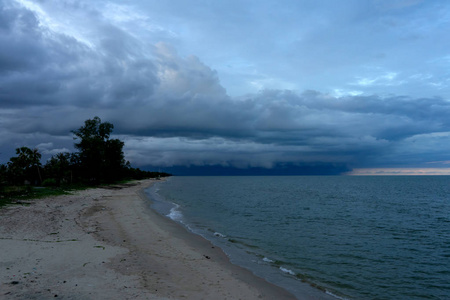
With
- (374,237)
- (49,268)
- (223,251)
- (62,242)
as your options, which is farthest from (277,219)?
(49,268)

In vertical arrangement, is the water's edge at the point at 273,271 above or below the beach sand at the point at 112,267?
below

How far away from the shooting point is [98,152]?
85.3 metres

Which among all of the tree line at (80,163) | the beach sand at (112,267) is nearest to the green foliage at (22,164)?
the tree line at (80,163)

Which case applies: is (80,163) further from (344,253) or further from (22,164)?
(344,253)

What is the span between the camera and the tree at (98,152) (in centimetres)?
8600

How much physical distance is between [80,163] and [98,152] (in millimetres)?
7775

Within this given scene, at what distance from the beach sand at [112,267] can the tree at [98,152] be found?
68881 mm

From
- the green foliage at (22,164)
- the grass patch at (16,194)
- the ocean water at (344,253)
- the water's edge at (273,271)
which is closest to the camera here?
the water's edge at (273,271)

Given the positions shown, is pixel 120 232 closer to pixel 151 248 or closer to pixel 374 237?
pixel 151 248

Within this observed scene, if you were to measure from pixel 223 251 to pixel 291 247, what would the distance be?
5.44m

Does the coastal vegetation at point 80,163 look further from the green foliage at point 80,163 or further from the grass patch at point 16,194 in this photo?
the grass patch at point 16,194

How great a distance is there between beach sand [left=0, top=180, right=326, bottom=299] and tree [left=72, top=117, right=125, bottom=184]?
6888 cm

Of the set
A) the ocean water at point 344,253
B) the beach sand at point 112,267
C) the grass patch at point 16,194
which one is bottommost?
the ocean water at point 344,253

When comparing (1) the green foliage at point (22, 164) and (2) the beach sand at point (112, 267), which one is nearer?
(2) the beach sand at point (112, 267)
